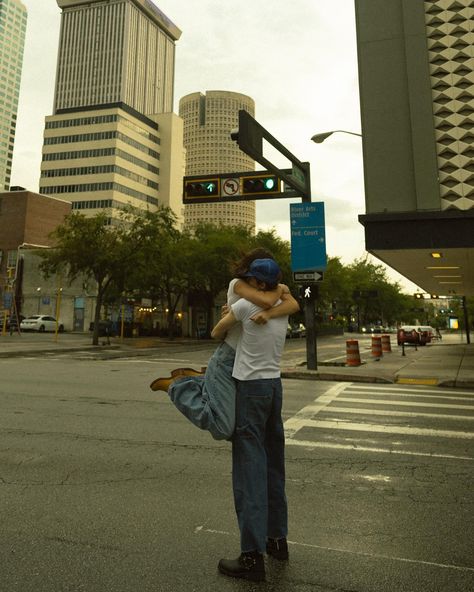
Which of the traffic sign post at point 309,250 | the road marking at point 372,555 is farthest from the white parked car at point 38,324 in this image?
the road marking at point 372,555

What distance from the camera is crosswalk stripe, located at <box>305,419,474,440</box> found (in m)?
6.50

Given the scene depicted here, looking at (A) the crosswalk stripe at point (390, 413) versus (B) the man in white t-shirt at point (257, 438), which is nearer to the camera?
(B) the man in white t-shirt at point (257, 438)

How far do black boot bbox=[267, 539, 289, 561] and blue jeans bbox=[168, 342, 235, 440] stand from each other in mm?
776

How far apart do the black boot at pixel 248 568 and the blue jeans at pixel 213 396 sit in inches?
27.6

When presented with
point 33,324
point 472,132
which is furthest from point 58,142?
point 472,132

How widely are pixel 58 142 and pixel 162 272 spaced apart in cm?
8448

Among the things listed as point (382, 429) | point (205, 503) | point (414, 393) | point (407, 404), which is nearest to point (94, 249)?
point (414, 393)

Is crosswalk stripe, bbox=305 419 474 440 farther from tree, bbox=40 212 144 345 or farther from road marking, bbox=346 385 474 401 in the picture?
tree, bbox=40 212 144 345

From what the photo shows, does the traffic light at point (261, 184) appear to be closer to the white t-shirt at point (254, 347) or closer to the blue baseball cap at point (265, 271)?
the blue baseball cap at point (265, 271)

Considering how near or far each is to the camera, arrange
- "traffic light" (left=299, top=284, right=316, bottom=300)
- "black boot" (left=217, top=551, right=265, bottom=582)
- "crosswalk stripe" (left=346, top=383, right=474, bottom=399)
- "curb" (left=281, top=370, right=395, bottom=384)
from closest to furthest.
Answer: "black boot" (left=217, top=551, right=265, bottom=582), "crosswalk stripe" (left=346, top=383, right=474, bottom=399), "curb" (left=281, top=370, right=395, bottom=384), "traffic light" (left=299, top=284, right=316, bottom=300)

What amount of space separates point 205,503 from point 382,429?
3.83 m

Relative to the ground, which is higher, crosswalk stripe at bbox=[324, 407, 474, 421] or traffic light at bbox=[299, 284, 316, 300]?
traffic light at bbox=[299, 284, 316, 300]

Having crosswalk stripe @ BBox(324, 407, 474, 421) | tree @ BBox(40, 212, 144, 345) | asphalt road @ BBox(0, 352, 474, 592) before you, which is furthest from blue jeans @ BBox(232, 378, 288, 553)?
tree @ BBox(40, 212, 144, 345)

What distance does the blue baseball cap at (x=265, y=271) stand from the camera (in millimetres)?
2996
